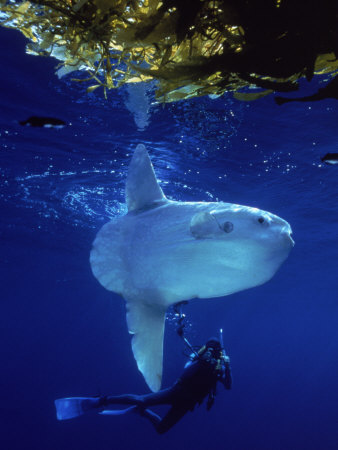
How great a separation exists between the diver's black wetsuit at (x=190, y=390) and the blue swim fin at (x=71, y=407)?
0.65 metres

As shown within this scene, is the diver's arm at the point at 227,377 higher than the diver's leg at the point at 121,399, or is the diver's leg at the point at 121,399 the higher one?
the diver's arm at the point at 227,377

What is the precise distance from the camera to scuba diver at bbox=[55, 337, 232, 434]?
716 centimetres

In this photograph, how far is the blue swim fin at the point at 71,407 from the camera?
7.01 m

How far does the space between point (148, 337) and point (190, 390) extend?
5.61 meters

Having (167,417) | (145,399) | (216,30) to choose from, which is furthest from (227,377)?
(216,30)

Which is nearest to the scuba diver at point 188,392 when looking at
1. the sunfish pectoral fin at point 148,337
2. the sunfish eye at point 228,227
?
the sunfish pectoral fin at point 148,337

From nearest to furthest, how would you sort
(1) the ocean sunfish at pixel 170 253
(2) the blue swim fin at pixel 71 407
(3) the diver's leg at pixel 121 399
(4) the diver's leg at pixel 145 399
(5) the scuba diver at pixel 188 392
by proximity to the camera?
(1) the ocean sunfish at pixel 170 253, (2) the blue swim fin at pixel 71 407, (5) the scuba diver at pixel 188 392, (4) the diver's leg at pixel 145 399, (3) the diver's leg at pixel 121 399

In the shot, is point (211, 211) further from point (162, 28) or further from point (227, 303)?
point (227, 303)

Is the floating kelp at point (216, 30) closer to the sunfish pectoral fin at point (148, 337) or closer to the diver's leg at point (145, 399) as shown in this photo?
the sunfish pectoral fin at point (148, 337)

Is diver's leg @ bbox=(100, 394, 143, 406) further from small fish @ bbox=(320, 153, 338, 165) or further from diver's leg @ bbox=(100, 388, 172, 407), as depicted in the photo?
small fish @ bbox=(320, 153, 338, 165)

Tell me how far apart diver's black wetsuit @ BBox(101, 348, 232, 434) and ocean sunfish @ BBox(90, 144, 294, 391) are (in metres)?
4.69

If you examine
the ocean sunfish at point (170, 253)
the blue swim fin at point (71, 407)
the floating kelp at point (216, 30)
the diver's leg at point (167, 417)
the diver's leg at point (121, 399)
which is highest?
the floating kelp at point (216, 30)

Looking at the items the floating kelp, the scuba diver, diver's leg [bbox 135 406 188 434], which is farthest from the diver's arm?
the floating kelp

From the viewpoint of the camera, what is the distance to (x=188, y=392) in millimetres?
7562
